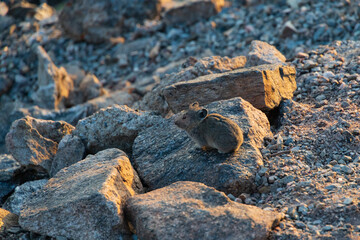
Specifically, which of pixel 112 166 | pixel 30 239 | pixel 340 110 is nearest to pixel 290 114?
pixel 340 110

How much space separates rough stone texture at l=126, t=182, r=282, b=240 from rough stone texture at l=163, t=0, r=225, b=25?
37.8 feet

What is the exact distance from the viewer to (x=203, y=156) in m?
5.61

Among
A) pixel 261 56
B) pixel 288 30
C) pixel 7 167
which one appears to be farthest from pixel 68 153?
pixel 288 30

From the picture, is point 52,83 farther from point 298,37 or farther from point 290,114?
point 290,114

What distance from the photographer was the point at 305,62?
27.0 ft

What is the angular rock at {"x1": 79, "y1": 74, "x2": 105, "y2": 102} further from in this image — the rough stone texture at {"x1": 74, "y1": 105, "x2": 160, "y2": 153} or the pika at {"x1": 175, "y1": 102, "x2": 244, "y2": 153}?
the pika at {"x1": 175, "y1": 102, "x2": 244, "y2": 153}

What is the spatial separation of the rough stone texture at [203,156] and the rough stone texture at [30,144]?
169 cm

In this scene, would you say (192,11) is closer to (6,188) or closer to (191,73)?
(191,73)

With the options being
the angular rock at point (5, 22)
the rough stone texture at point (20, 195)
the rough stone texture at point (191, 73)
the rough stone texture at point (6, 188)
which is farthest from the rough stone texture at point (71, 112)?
the angular rock at point (5, 22)

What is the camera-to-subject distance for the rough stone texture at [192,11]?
15.3 metres

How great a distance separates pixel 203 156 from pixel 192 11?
10680 millimetres

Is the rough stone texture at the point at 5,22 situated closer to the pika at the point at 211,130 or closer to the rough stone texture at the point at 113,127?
the rough stone texture at the point at 113,127

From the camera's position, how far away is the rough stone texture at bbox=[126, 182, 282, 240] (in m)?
4.16

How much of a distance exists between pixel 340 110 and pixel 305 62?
212 cm
